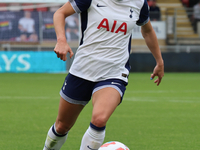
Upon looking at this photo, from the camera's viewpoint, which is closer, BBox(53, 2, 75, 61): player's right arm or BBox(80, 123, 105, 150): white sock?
BBox(53, 2, 75, 61): player's right arm

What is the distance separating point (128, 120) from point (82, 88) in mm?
3188

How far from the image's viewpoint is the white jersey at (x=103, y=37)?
139 inches

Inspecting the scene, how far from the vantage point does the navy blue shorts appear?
354cm

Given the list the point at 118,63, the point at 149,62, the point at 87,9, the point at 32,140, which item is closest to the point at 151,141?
the point at 32,140

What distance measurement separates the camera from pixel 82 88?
3611 mm

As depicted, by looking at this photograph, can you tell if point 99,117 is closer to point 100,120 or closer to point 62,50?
point 100,120

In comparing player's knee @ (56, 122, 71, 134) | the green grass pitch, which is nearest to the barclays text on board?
the green grass pitch

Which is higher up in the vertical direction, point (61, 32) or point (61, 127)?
point (61, 32)

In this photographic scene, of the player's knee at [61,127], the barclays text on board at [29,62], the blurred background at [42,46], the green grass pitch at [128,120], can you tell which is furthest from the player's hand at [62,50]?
the barclays text on board at [29,62]

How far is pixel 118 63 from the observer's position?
3.59 m

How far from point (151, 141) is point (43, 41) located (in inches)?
541

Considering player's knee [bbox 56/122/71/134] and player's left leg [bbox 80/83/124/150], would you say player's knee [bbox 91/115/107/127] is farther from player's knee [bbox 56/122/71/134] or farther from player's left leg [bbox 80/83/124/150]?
player's knee [bbox 56/122/71/134]

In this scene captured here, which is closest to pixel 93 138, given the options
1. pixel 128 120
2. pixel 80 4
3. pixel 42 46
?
pixel 80 4

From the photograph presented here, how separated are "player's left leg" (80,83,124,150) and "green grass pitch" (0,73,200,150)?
1.45 m
